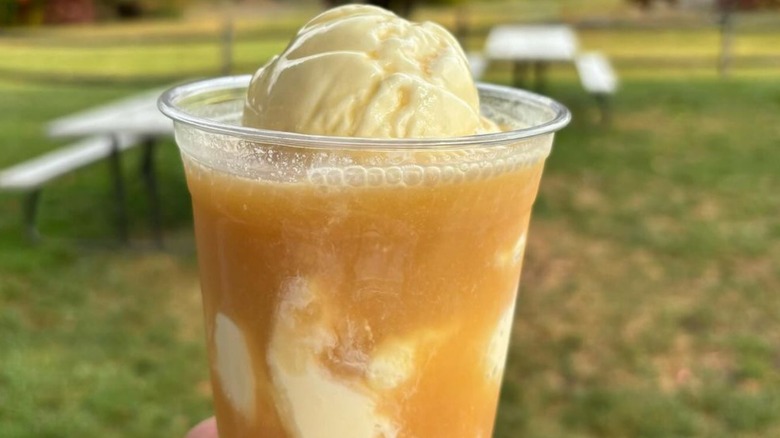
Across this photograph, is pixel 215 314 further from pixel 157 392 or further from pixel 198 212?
pixel 157 392

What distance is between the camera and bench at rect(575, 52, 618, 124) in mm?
7008

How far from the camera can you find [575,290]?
13.5ft

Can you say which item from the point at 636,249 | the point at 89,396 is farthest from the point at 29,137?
the point at 636,249

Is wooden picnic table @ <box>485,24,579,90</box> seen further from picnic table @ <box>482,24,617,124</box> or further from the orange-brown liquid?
the orange-brown liquid

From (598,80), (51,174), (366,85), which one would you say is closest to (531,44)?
(598,80)

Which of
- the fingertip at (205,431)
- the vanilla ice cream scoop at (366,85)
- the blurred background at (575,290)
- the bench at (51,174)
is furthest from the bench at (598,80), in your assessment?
the vanilla ice cream scoop at (366,85)

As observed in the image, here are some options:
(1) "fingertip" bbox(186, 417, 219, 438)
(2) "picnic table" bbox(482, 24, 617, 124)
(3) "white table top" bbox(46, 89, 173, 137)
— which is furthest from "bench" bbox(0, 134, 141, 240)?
(1) "fingertip" bbox(186, 417, 219, 438)

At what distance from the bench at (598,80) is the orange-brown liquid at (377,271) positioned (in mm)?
6215

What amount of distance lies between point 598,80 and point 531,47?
1.00m

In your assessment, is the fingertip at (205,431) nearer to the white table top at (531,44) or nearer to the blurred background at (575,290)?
the blurred background at (575,290)

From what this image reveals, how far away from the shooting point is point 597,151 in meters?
6.66

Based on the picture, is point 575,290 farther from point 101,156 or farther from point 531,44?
point 531,44

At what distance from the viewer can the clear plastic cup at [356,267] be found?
90 cm

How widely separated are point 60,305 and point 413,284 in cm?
345
